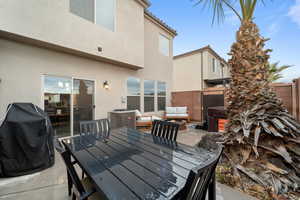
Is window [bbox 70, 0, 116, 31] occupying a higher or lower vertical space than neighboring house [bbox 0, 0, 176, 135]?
higher

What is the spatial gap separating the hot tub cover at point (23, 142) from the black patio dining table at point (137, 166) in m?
1.11

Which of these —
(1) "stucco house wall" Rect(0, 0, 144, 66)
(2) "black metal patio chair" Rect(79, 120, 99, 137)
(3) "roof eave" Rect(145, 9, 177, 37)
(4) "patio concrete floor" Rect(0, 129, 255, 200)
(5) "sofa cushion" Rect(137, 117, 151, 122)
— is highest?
(3) "roof eave" Rect(145, 9, 177, 37)

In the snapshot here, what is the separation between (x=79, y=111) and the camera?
459 centimetres

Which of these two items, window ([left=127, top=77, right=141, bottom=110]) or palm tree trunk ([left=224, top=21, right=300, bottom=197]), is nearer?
palm tree trunk ([left=224, top=21, right=300, bottom=197])

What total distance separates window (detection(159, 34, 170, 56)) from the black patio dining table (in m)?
7.05

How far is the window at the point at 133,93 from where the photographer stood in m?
6.29

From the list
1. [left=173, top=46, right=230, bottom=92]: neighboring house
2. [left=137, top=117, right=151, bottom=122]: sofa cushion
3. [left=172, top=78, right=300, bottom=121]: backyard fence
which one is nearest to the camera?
[left=172, top=78, right=300, bottom=121]: backyard fence

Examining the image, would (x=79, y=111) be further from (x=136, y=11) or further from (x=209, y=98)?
(x=209, y=98)

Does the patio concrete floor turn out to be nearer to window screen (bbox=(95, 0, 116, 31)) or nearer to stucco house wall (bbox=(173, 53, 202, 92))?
window screen (bbox=(95, 0, 116, 31))

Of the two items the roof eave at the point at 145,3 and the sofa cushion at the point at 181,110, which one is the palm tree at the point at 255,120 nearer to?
the roof eave at the point at 145,3

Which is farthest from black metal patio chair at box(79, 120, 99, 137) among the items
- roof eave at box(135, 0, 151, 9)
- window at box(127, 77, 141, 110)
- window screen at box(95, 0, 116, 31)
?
roof eave at box(135, 0, 151, 9)

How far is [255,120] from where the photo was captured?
2047 mm

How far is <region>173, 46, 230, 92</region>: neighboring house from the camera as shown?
1068 cm

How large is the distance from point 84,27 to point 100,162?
443 centimetres
